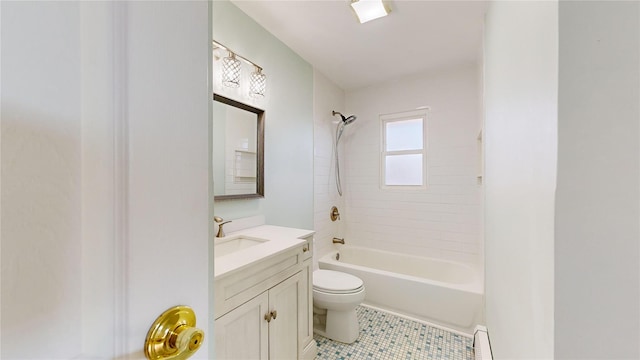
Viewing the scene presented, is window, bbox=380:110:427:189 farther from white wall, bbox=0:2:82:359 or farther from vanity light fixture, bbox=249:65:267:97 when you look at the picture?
white wall, bbox=0:2:82:359

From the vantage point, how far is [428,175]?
2.63 metres

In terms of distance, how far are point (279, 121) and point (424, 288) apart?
6.08 ft

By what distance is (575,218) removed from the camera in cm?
35

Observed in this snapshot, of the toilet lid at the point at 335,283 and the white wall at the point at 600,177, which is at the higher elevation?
the white wall at the point at 600,177

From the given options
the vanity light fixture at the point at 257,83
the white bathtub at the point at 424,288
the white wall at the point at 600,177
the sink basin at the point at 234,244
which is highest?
the vanity light fixture at the point at 257,83

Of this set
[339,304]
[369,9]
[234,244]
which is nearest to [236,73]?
[369,9]

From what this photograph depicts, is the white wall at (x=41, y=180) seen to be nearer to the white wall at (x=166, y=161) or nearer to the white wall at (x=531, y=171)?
the white wall at (x=166, y=161)

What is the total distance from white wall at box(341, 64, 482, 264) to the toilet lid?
41.2 inches

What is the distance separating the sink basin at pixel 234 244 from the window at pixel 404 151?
1.82 meters

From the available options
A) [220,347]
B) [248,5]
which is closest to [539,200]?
[220,347]

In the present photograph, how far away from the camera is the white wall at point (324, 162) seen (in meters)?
2.53

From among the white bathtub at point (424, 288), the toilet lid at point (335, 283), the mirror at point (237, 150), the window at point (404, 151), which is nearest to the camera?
the mirror at point (237, 150)

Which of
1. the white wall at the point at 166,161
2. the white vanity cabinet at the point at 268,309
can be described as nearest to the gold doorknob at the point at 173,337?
the white wall at the point at 166,161

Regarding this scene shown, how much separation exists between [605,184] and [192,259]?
601mm
